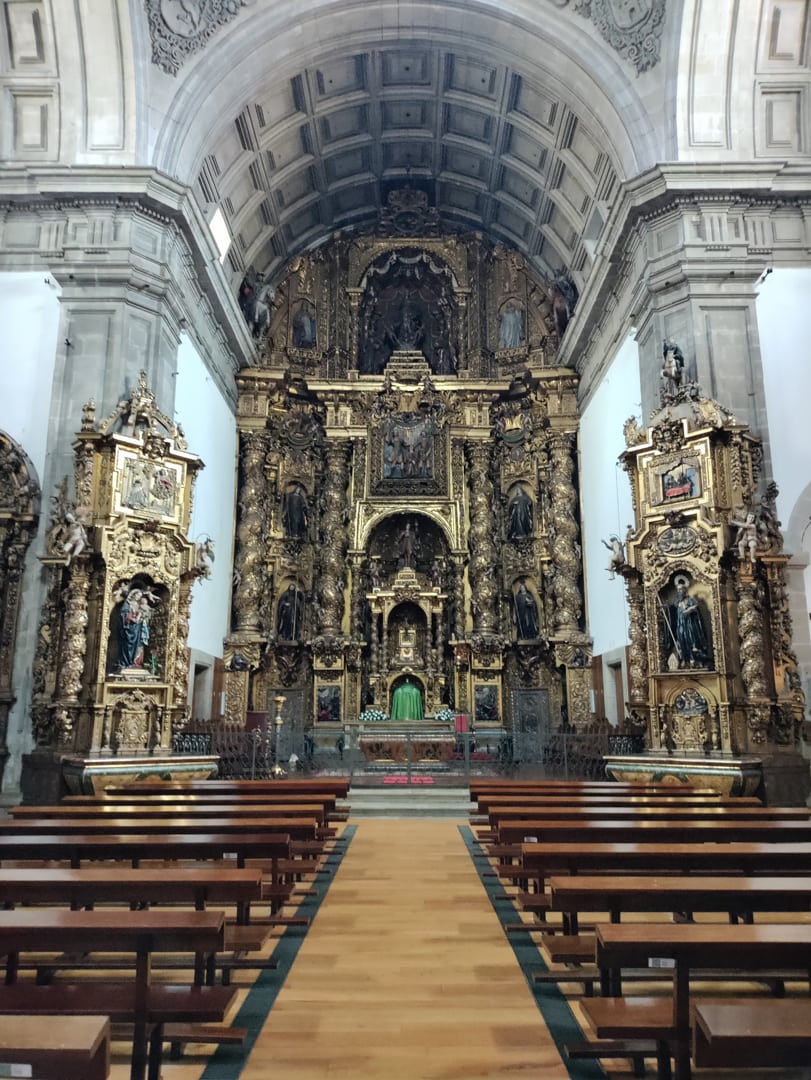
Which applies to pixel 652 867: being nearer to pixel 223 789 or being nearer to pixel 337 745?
pixel 223 789

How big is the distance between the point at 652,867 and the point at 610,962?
1404 mm

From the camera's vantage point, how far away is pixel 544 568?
19.3 meters

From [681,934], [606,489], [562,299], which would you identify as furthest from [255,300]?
[681,934]

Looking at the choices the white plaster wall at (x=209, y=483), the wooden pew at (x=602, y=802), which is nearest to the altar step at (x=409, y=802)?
the wooden pew at (x=602, y=802)

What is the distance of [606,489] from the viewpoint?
16.6 meters

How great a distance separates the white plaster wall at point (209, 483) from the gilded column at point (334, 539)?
92.4 inches

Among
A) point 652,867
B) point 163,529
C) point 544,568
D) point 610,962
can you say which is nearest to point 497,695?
point 544,568

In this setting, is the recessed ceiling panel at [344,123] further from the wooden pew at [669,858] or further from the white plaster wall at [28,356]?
the wooden pew at [669,858]

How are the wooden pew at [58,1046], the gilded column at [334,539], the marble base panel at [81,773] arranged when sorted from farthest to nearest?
the gilded column at [334,539] → the marble base panel at [81,773] → the wooden pew at [58,1046]

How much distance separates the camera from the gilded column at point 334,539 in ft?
63.0

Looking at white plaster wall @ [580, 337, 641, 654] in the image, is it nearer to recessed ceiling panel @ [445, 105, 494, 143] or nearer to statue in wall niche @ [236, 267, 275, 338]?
recessed ceiling panel @ [445, 105, 494, 143]

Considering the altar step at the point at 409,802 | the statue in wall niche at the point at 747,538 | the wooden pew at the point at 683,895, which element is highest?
the statue in wall niche at the point at 747,538

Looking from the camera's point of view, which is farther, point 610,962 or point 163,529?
point 163,529

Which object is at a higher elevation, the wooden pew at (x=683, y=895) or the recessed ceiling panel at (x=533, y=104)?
the recessed ceiling panel at (x=533, y=104)
